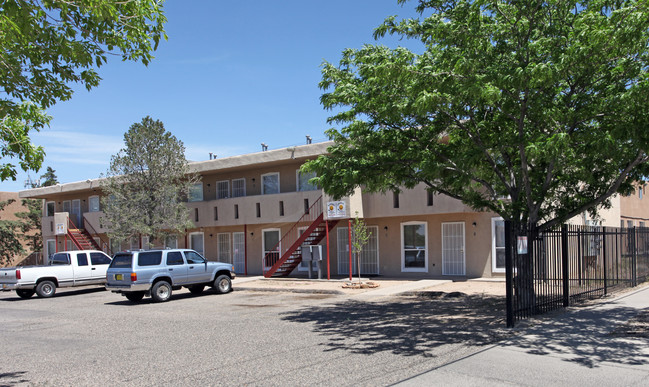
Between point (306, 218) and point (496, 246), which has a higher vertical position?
point (306, 218)

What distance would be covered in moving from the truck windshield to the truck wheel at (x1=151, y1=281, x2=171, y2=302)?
112 cm

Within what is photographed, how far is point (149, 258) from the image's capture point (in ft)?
59.5

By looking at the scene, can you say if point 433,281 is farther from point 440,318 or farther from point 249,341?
point 249,341

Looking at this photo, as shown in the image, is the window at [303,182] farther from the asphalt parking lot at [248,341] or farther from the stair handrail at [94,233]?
the stair handrail at [94,233]

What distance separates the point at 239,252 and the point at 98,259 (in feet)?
26.5

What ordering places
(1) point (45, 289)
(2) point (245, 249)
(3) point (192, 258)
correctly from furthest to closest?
(2) point (245, 249) < (1) point (45, 289) < (3) point (192, 258)

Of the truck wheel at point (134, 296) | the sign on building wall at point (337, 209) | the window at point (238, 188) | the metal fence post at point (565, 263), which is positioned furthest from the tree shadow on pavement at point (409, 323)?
the window at point (238, 188)

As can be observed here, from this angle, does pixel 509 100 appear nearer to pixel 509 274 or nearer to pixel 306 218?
pixel 509 274

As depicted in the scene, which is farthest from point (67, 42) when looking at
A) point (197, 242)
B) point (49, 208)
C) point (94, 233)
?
point (49, 208)

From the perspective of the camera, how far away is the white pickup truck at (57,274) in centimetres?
2047

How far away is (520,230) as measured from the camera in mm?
10938

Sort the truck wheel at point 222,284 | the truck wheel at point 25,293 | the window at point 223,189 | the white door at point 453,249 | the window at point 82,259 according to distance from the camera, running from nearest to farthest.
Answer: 1. the truck wheel at point 222,284
2. the truck wheel at point 25,293
3. the white door at point 453,249
4. the window at point 82,259
5. the window at point 223,189

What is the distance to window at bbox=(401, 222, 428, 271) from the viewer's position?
22.4m

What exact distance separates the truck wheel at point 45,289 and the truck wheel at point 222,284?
6634 mm
